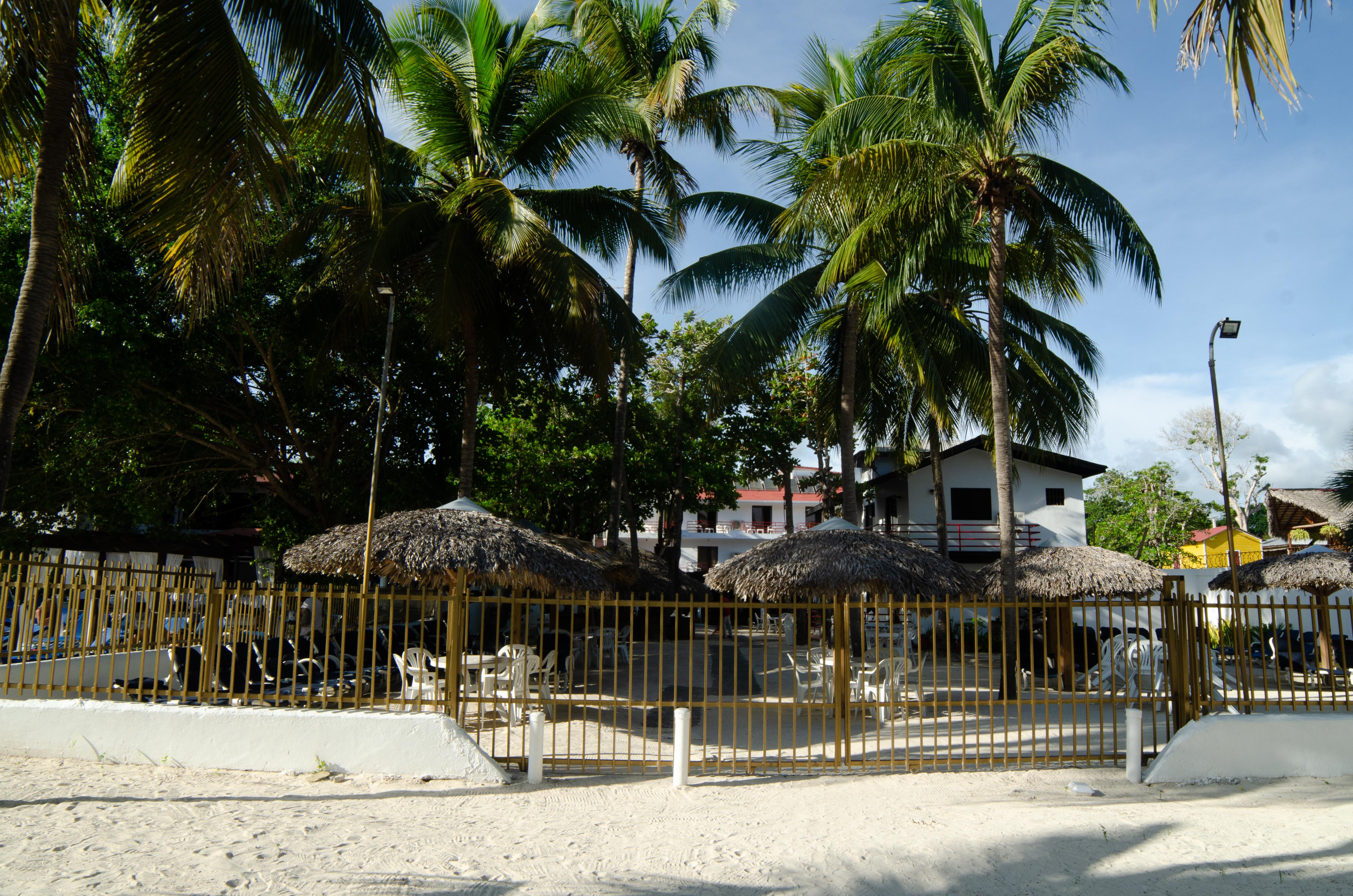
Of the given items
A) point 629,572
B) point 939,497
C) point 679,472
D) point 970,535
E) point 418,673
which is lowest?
point 418,673

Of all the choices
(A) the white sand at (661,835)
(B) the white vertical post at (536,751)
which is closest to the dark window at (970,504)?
(A) the white sand at (661,835)

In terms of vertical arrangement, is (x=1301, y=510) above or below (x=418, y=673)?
above

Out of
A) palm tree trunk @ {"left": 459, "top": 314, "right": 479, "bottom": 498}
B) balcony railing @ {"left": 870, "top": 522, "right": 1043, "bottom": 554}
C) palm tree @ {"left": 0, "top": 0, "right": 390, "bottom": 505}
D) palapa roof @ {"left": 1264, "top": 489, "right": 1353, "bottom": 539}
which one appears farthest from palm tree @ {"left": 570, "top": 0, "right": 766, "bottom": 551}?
palapa roof @ {"left": 1264, "top": 489, "right": 1353, "bottom": 539}

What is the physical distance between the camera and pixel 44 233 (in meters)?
6.13

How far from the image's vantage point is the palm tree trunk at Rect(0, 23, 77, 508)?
5.94m

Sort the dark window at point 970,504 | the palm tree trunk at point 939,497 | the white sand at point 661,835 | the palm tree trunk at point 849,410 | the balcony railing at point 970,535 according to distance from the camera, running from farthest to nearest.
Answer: the dark window at point 970,504 → the balcony railing at point 970,535 → the palm tree trunk at point 939,497 → the palm tree trunk at point 849,410 → the white sand at point 661,835

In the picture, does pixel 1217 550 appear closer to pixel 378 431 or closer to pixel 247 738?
pixel 378 431

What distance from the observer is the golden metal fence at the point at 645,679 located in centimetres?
703

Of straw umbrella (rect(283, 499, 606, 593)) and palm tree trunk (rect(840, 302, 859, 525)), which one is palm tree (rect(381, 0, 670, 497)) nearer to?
straw umbrella (rect(283, 499, 606, 593))

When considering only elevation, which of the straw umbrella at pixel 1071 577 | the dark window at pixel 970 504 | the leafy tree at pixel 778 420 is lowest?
the straw umbrella at pixel 1071 577

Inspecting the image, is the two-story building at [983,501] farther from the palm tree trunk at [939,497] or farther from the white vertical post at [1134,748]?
the white vertical post at [1134,748]

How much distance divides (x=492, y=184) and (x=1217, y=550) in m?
40.6

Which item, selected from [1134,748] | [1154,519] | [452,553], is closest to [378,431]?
[452,553]

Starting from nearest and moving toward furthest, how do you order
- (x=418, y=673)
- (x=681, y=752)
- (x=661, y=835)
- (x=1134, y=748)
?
(x=661, y=835) → (x=681, y=752) → (x=1134, y=748) → (x=418, y=673)
